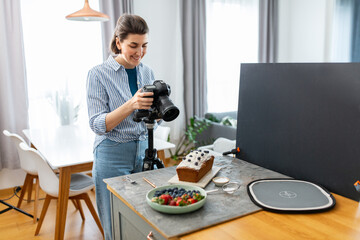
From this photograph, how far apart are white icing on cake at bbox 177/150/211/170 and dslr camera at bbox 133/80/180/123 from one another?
0.54 ft

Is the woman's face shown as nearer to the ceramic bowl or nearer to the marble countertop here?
the marble countertop

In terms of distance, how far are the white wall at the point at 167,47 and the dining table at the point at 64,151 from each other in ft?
4.46

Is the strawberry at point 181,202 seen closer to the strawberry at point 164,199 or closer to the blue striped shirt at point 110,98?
the strawberry at point 164,199

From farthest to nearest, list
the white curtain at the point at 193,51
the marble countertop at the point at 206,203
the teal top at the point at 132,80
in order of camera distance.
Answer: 1. the white curtain at the point at 193,51
2. the teal top at the point at 132,80
3. the marble countertop at the point at 206,203

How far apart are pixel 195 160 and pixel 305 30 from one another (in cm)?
449

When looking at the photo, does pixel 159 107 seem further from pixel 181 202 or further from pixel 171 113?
pixel 181 202

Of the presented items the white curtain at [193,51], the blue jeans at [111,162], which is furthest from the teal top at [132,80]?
the white curtain at [193,51]

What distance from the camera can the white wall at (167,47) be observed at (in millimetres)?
4113

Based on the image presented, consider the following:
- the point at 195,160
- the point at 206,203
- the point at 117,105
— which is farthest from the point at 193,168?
the point at 117,105

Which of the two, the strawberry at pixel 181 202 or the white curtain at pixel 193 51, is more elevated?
the white curtain at pixel 193 51

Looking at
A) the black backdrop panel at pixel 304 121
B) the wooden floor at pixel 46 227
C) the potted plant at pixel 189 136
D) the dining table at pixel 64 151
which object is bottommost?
the wooden floor at pixel 46 227

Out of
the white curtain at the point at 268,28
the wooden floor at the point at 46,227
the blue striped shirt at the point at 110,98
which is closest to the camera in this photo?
the blue striped shirt at the point at 110,98

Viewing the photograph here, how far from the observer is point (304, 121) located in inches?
48.2

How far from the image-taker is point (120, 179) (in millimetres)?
1285
